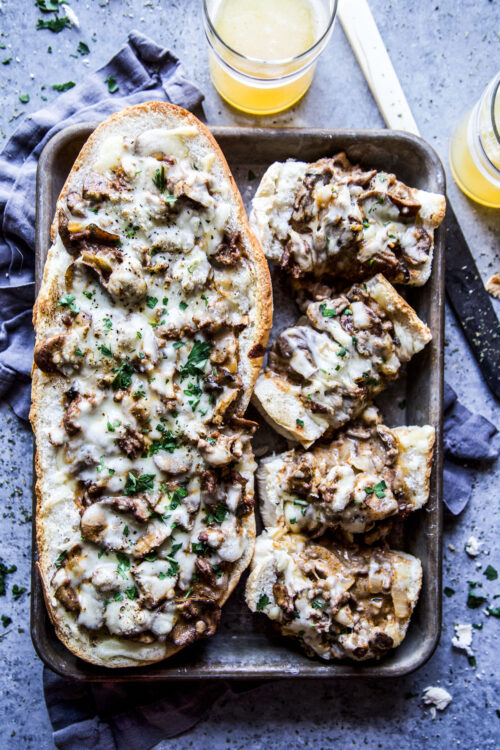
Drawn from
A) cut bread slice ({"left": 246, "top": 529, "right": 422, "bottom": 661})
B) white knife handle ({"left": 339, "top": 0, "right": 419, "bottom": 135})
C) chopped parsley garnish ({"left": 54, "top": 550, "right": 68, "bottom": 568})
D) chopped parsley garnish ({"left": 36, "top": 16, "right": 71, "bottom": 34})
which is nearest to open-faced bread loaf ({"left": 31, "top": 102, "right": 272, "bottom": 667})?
chopped parsley garnish ({"left": 54, "top": 550, "right": 68, "bottom": 568})

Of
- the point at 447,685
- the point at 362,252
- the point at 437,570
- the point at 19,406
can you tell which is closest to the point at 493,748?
the point at 447,685

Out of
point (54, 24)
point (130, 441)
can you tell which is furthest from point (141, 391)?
point (54, 24)

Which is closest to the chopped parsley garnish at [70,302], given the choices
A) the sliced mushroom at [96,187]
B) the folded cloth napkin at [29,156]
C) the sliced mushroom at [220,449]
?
the sliced mushroom at [96,187]

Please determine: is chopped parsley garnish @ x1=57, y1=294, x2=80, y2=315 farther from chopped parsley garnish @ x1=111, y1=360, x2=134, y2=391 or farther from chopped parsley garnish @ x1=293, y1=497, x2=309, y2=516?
chopped parsley garnish @ x1=293, y1=497, x2=309, y2=516

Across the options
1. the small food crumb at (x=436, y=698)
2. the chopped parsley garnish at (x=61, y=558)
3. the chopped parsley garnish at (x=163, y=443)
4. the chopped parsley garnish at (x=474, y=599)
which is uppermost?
the chopped parsley garnish at (x=163, y=443)

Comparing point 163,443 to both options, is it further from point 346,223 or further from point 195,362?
point 346,223

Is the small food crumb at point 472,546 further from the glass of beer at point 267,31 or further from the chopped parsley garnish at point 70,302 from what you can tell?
the glass of beer at point 267,31

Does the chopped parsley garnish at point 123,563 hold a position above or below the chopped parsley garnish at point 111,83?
below

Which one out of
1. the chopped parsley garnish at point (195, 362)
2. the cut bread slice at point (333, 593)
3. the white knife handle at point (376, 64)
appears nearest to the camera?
the chopped parsley garnish at point (195, 362)
